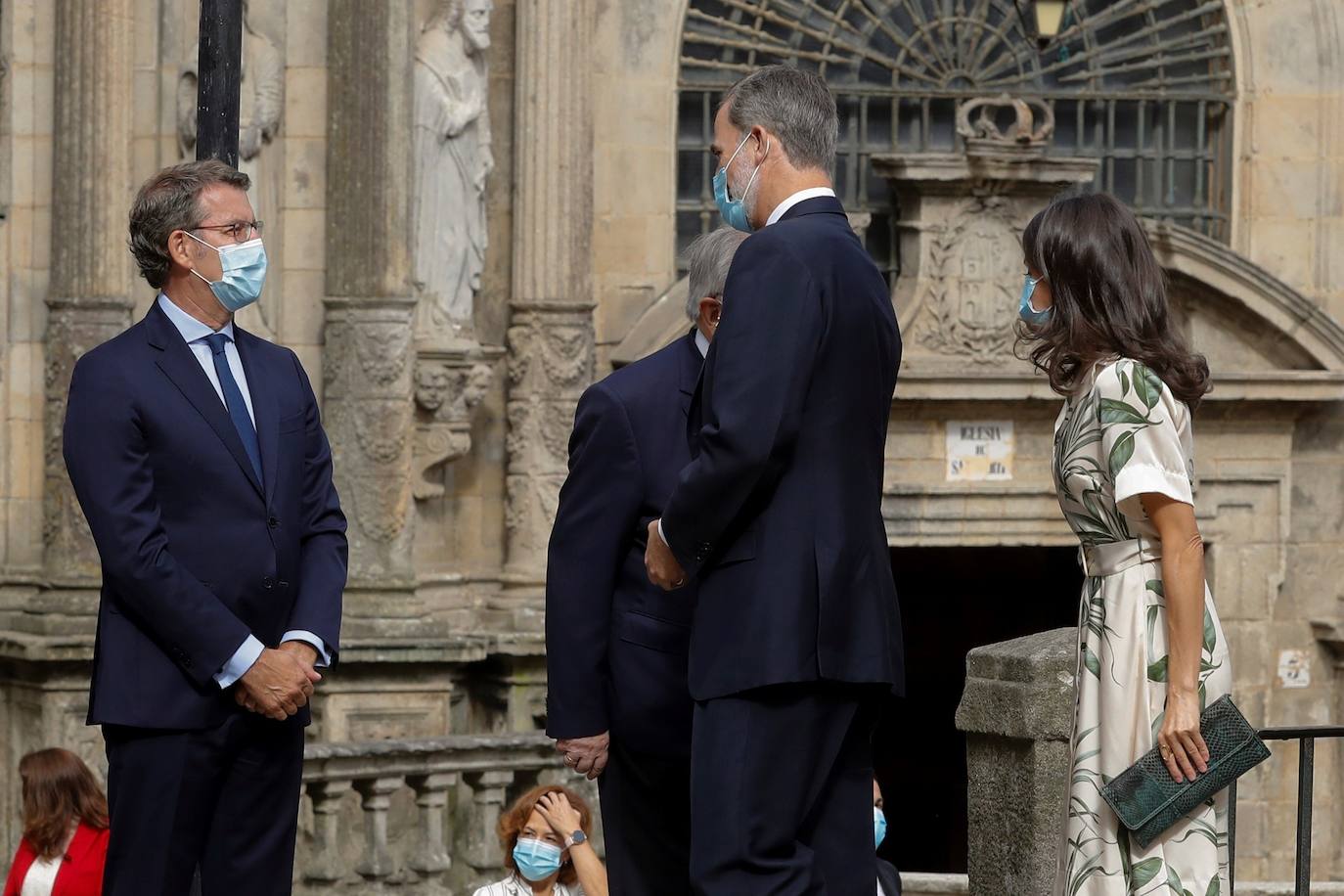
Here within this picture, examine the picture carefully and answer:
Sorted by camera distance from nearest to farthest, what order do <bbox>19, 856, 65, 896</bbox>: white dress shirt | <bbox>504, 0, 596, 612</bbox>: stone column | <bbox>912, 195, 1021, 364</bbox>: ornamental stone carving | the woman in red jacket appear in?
the woman in red jacket, <bbox>19, 856, 65, 896</bbox>: white dress shirt, <bbox>504, 0, 596, 612</bbox>: stone column, <bbox>912, 195, 1021, 364</bbox>: ornamental stone carving

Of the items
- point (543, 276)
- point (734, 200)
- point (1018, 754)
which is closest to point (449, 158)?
point (543, 276)

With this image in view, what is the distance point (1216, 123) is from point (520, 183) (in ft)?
13.8

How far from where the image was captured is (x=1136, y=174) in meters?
15.0

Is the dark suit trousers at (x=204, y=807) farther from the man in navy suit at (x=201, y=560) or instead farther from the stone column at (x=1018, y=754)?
the stone column at (x=1018, y=754)

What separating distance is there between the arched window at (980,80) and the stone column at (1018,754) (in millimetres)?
7496

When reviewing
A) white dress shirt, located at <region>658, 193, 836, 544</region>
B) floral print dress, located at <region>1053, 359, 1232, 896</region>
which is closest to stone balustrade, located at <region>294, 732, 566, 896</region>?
floral print dress, located at <region>1053, 359, 1232, 896</region>

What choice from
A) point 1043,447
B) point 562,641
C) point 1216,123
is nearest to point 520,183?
point 1043,447

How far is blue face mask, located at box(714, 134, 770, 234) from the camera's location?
5.11 m

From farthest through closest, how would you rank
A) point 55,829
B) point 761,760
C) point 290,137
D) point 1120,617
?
point 290,137
point 55,829
point 1120,617
point 761,760

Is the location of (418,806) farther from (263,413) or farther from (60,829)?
(263,413)

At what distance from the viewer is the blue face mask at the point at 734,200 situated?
5113 millimetres

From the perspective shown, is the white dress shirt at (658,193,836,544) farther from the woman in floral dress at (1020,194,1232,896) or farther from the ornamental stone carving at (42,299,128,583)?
the ornamental stone carving at (42,299,128,583)

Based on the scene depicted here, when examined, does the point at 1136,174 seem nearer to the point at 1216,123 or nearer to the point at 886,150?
the point at 1216,123

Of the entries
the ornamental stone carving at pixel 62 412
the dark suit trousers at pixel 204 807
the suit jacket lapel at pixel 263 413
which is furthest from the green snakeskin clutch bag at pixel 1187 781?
the ornamental stone carving at pixel 62 412
